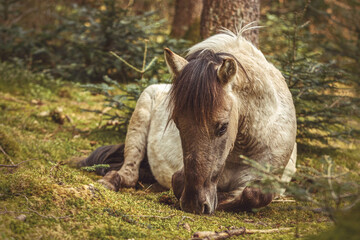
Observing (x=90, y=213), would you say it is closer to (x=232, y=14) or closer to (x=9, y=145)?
(x=9, y=145)

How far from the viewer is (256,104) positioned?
3973mm

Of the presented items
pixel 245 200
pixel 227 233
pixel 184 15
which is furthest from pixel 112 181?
pixel 184 15

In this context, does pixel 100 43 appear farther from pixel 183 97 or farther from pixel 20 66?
pixel 183 97

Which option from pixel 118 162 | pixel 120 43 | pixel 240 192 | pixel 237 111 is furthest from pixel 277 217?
pixel 120 43

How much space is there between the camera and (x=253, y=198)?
3.59m

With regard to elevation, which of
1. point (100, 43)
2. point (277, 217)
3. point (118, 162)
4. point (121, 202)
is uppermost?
point (100, 43)

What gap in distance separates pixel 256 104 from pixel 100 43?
7032 millimetres

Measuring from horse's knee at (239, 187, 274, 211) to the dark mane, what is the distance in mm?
908

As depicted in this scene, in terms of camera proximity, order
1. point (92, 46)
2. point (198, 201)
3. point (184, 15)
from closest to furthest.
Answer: point (198, 201), point (92, 46), point (184, 15)

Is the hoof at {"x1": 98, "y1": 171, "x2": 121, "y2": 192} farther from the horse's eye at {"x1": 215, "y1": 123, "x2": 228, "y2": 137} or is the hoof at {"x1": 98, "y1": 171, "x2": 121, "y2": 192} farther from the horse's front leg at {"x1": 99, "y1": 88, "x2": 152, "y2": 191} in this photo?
Answer: the horse's eye at {"x1": 215, "y1": 123, "x2": 228, "y2": 137}

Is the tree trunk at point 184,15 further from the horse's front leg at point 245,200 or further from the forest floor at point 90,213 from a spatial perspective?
the horse's front leg at point 245,200

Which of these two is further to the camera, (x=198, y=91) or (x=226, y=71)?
(x=226, y=71)

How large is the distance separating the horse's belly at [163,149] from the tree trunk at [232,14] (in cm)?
205

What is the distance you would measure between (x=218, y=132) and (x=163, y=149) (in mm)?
1888
